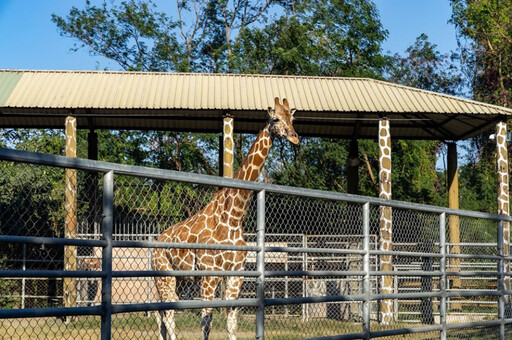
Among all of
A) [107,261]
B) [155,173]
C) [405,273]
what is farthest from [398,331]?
[107,261]

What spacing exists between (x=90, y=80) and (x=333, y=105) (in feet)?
18.6

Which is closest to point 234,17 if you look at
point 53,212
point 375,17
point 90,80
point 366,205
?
point 375,17

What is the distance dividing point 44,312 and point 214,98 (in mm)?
13402

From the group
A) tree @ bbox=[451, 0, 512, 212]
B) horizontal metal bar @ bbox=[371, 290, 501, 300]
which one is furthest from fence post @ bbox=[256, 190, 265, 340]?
tree @ bbox=[451, 0, 512, 212]

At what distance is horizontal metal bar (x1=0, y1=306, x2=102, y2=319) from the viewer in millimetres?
4699

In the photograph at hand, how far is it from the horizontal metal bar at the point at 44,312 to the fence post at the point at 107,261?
0.07m

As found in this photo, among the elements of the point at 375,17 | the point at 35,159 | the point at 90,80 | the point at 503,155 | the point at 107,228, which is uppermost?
the point at 375,17

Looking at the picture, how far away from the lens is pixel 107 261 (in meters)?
5.43

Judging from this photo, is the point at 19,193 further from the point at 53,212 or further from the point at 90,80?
the point at 90,80

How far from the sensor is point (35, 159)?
4.91 metres

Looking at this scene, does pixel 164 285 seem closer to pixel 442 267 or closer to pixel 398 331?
pixel 398 331

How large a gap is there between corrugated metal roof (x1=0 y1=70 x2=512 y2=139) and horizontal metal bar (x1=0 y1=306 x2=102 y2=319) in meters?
12.5

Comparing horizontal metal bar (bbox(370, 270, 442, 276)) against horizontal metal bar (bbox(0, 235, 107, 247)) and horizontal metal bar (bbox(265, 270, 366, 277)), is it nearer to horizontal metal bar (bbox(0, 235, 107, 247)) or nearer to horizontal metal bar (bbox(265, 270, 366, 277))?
horizontal metal bar (bbox(265, 270, 366, 277))

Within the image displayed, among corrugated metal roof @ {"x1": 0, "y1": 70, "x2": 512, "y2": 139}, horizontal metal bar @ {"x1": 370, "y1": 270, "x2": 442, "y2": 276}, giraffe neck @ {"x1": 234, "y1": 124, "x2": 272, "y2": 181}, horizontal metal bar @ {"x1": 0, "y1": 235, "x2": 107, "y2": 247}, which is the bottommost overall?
horizontal metal bar @ {"x1": 370, "y1": 270, "x2": 442, "y2": 276}
